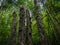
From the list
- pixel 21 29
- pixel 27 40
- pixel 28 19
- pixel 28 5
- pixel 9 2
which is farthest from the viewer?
pixel 28 5

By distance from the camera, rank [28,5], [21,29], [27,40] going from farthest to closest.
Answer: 1. [28,5]
2. [27,40]
3. [21,29]

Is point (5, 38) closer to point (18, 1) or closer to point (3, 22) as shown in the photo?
point (3, 22)

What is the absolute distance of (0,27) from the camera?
27.3 metres

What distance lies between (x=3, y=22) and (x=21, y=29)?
18178mm

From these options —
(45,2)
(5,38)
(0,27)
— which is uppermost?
(45,2)

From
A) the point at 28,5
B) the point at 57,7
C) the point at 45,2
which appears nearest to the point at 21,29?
the point at 45,2

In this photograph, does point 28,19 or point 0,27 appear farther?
point 0,27

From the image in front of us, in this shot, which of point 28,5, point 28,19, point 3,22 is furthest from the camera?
point 3,22

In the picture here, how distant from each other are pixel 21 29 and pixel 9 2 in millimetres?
9285

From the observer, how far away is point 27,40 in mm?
10711

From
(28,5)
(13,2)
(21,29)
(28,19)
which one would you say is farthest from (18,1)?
(21,29)

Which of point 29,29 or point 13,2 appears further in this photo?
point 13,2

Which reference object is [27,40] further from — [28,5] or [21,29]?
[28,5]

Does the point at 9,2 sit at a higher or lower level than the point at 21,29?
higher
